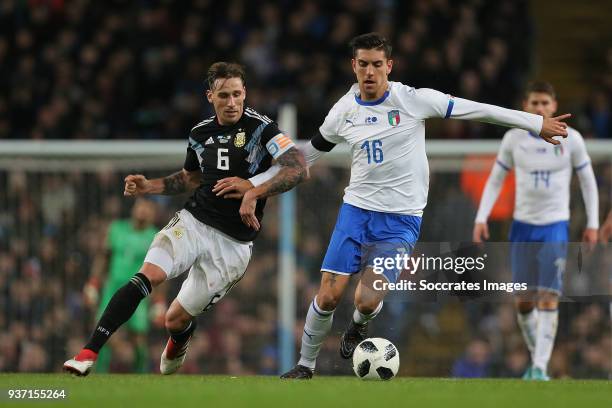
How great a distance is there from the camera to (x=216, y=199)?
8.74 meters

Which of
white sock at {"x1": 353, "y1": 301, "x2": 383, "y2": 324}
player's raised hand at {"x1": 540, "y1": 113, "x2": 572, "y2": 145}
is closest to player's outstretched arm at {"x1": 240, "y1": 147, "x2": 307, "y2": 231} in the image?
white sock at {"x1": 353, "y1": 301, "x2": 383, "y2": 324}

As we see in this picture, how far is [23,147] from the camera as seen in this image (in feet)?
40.9

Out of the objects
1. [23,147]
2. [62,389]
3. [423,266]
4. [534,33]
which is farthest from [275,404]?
[534,33]

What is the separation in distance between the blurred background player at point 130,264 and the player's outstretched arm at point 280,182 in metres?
3.87

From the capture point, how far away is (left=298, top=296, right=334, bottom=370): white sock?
28.0 ft

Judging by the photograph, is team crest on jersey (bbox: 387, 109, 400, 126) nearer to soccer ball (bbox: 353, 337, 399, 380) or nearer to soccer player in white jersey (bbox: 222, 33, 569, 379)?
soccer player in white jersey (bbox: 222, 33, 569, 379)

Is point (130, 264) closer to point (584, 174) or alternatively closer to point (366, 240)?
point (366, 240)

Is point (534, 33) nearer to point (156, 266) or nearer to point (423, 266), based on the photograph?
point (423, 266)

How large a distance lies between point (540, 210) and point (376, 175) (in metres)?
2.19

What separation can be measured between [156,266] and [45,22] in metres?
8.61

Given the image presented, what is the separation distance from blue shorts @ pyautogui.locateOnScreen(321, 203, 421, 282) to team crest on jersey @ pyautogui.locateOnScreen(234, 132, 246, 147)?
0.83m

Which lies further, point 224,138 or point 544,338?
point 544,338

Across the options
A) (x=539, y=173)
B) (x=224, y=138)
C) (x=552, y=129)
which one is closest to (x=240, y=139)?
(x=224, y=138)

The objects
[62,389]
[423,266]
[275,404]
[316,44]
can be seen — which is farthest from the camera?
[316,44]
